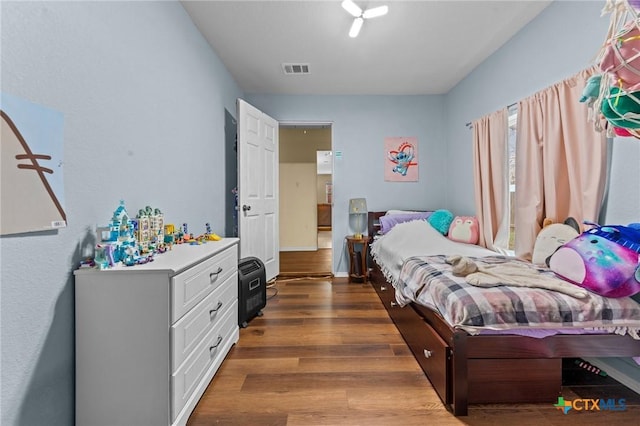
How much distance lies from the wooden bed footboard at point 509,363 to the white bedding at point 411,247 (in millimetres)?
953

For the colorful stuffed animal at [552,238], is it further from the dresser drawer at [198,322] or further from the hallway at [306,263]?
the hallway at [306,263]

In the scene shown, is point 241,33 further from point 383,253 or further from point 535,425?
point 535,425

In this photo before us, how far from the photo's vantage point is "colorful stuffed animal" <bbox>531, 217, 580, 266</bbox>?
75.4 inches

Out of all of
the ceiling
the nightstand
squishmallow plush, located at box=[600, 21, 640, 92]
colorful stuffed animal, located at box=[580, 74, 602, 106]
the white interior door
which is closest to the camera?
squishmallow plush, located at box=[600, 21, 640, 92]

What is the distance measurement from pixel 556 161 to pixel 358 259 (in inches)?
94.1

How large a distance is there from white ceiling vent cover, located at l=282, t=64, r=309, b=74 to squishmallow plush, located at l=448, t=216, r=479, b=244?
8.19 ft

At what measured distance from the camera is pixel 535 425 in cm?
132

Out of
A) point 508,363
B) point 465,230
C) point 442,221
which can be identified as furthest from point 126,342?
point 442,221

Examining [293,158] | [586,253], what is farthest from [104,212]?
[293,158]

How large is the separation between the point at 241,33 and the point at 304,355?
2.78 meters

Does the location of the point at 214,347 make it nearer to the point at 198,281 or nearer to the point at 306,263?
the point at 198,281

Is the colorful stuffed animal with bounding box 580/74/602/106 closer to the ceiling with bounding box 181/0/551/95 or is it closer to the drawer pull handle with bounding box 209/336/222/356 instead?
the ceiling with bounding box 181/0/551/95

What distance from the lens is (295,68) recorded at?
10.4 ft

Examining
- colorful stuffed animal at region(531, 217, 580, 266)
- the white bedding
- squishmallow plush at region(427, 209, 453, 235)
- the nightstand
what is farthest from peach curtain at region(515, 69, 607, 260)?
the nightstand
